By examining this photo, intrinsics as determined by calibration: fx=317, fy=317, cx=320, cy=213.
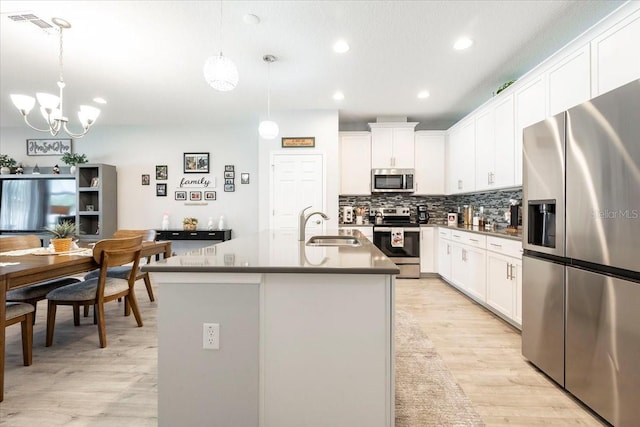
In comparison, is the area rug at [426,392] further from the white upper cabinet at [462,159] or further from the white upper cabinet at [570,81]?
the white upper cabinet at [462,159]

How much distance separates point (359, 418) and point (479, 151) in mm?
3759

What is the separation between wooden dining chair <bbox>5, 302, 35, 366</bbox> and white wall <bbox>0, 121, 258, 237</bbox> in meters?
3.83

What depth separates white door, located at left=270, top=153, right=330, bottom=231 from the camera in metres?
4.97

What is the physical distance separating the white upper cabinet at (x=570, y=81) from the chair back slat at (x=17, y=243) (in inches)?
196

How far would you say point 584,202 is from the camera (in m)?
1.74

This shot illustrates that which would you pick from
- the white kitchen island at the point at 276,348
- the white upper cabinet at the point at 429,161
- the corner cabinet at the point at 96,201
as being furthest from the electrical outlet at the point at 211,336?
the corner cabinet at the point at 96,201

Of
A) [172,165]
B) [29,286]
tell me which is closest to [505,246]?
[29,286]

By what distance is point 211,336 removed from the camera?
136cm

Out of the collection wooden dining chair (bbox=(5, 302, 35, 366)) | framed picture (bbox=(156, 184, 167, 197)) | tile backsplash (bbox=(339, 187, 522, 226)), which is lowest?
wooden dining chair (bbox=(5, 302, 35, 366))

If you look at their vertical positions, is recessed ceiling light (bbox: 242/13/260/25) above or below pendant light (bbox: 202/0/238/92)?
above

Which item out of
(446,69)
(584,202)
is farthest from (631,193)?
(446,69)

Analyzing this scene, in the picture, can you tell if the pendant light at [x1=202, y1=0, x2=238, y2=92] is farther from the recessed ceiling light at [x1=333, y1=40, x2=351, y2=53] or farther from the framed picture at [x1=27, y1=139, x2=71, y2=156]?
the framed picture at [x1=27, y1=139, x2=71, y2=156]

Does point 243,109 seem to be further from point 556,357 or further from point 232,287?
point 556,357

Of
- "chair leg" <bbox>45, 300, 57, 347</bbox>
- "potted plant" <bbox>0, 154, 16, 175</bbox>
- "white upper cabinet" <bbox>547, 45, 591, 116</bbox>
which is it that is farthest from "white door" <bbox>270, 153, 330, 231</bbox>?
"potted plant" <bbox>0, 154, 16, 175</bbox>
